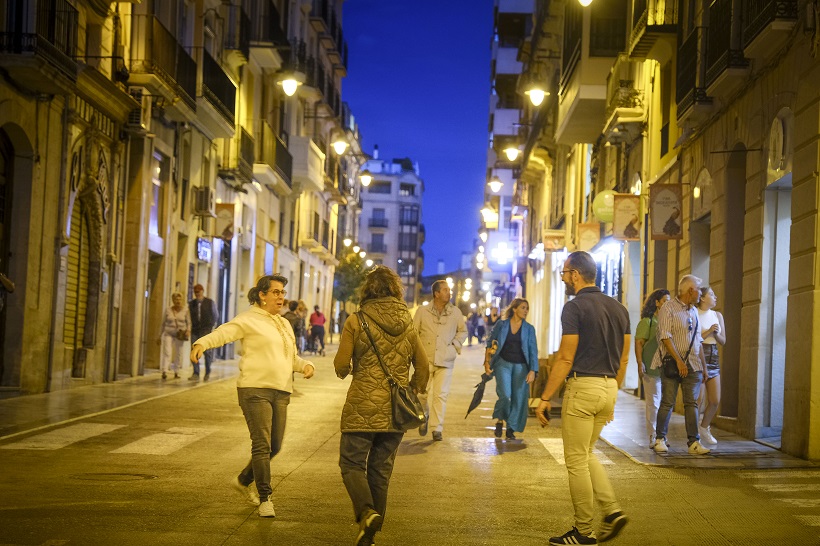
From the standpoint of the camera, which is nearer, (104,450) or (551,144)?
(104,450)

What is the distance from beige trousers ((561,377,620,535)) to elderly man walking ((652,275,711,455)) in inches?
204

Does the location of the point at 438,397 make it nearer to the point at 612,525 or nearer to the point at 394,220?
the point at 612,525

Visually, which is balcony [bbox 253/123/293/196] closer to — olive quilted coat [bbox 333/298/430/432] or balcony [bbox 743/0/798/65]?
balcony [bbox 743/0/798/65]

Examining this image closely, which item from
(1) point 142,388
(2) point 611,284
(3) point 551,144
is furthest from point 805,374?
(3) point 551,144

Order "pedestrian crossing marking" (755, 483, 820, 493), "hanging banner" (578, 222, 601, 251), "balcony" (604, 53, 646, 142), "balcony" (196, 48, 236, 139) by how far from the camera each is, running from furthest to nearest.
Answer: "hanging banner" (578, 222, 601, 251)
"balcony" (196, 48, 236, 139)
"balcony" (604, 53, 646, 142)
"pedestrian crossing marking" (755, 483, 820, 493)

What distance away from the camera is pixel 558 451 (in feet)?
43.4

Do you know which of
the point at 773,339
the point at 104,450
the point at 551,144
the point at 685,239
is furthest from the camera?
the point at 551,144

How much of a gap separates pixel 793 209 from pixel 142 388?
461 inches

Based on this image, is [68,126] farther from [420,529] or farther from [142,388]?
[420,529]

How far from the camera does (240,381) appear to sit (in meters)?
8.88

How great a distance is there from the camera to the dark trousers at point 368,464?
7438mm

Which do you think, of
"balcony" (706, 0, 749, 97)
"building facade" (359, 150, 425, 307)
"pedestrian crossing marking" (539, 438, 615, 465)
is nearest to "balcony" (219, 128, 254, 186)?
"balcony" (706, 0, 749, 97)

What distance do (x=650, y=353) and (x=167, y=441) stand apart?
522cm

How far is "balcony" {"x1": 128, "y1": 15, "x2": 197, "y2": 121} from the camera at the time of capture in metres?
23.7
